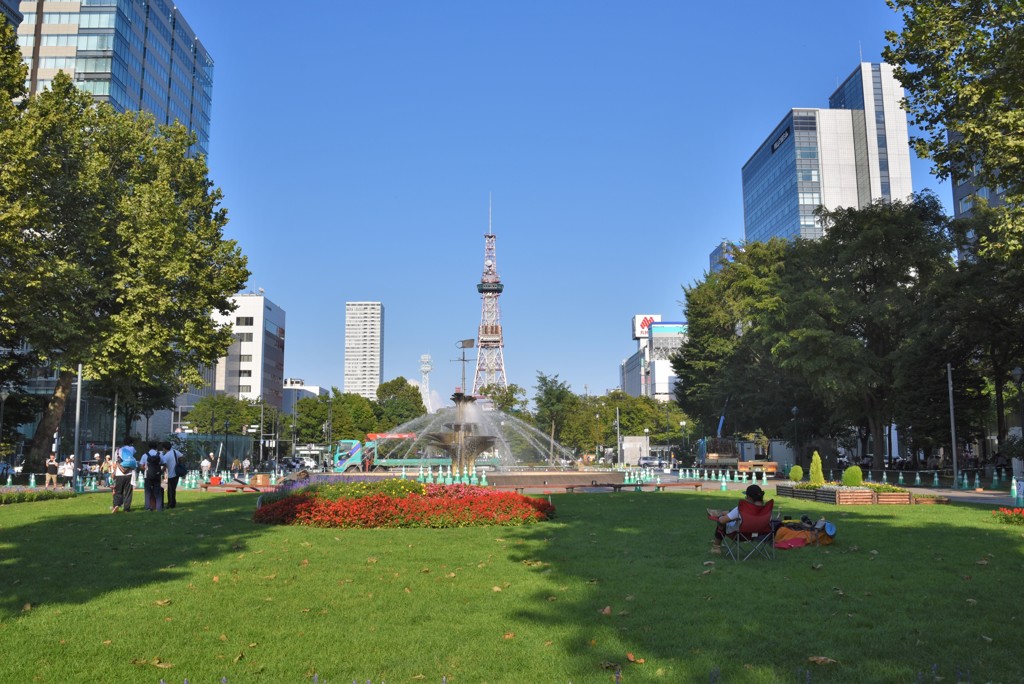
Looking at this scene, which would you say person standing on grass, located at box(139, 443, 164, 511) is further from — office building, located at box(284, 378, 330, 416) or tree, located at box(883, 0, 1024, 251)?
office building, located at box(284, 378, 330, 416)

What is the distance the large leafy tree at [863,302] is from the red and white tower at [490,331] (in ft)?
246

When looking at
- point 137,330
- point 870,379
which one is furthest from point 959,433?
point 137,330

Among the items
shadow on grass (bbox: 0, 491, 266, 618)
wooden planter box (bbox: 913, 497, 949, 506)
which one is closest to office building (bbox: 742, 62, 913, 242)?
wooden planter box (bbox: 913, 497, 949, 506)

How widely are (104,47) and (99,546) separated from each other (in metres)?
76.7

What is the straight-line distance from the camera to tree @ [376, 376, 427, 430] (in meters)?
98.9

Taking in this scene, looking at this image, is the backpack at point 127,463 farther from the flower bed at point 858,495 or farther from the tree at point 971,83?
the tree at point 971,83

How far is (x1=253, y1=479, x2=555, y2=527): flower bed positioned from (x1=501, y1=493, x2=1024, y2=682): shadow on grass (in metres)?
2.19

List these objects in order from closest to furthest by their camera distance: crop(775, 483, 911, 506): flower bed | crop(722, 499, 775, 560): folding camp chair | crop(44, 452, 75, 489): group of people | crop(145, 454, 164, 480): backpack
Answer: crop(722, 499, 775, 560): folding camp chair
crop(145, 454, 164, 480): backpack
crop(775, 483, 911, 506): flower bed
crop(44, 452, 75, 489): group of people

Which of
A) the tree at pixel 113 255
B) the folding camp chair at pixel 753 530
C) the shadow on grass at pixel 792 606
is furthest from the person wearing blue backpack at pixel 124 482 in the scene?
the folding camp chair at pixel 753 530

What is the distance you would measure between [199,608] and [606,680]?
4.35 m


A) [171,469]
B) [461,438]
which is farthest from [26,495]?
[461,438]

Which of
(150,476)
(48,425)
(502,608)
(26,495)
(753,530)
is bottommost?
(502,608)

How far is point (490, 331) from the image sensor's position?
421 ft

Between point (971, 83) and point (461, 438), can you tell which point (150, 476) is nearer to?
point (461, 438)
